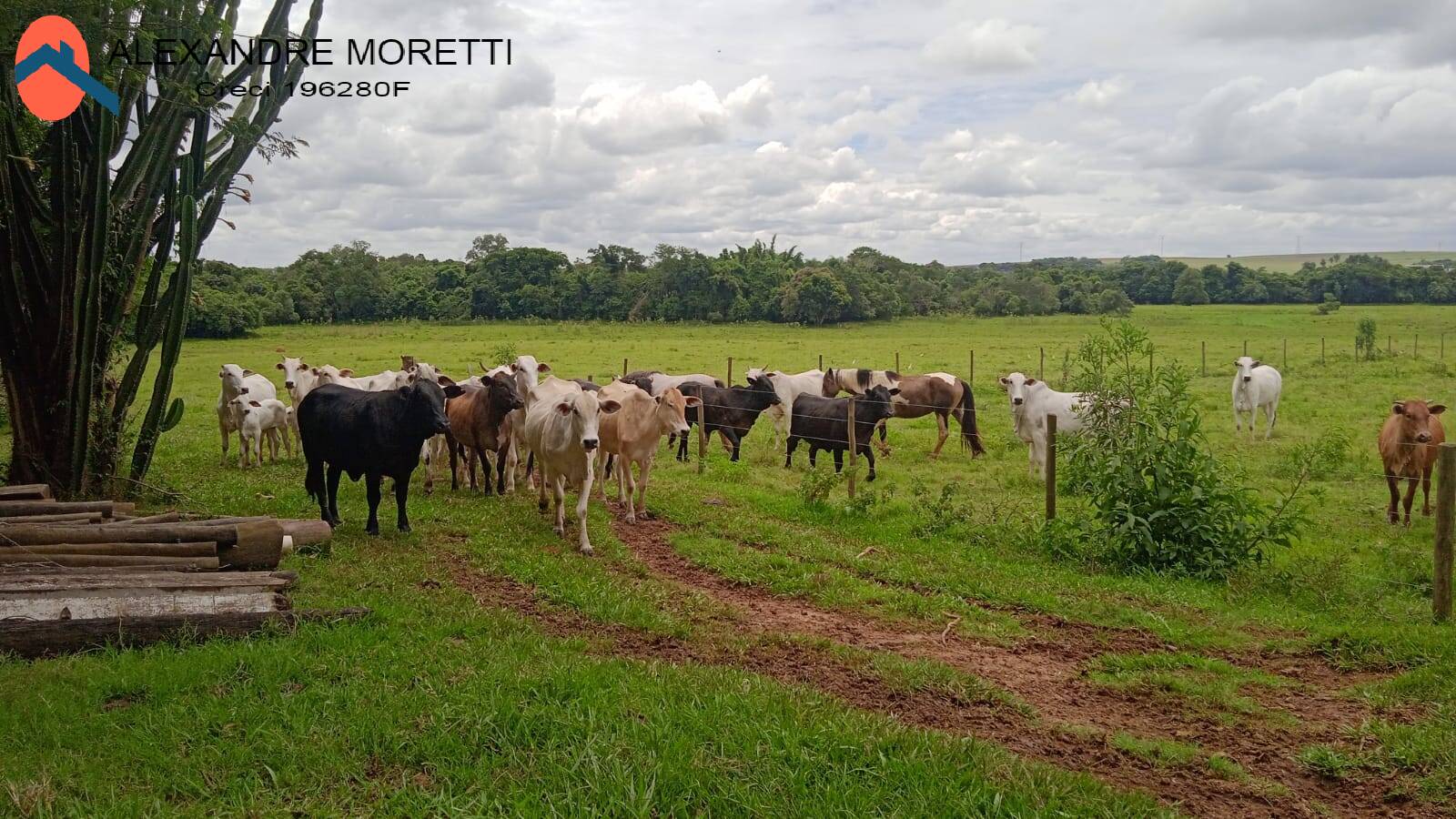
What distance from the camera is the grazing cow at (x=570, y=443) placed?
417 inches

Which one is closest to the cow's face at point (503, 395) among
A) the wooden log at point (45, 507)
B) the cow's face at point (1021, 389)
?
the wooden log at point (45, 507)

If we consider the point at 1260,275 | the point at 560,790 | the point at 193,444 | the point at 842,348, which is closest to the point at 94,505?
the point at 560,790

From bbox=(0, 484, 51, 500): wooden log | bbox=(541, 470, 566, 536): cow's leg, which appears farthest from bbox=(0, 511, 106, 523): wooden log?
bbox=(541, 470, 566, 536): cow's leg

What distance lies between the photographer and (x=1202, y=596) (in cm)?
879

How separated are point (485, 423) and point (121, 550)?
231 inches

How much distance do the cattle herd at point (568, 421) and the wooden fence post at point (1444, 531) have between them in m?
2.97

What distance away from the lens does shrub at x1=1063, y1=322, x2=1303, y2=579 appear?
9656 mm

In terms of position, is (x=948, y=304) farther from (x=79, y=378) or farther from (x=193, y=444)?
(x=79, y=378)

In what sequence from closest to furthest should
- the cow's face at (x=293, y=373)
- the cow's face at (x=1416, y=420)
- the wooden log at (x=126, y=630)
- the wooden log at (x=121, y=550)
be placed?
the wooden log at (x=126, y=630), the wooden log at (x=121, y=550), the cow's face at (x=1416, y=420), the cow's face at (x=293, y=373)

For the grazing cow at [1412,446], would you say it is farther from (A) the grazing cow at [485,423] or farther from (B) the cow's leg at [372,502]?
(B) the cow's leg at [372,502]

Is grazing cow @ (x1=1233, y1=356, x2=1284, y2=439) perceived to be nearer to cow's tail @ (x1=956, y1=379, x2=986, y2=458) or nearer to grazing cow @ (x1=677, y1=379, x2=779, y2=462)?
cow's tail @ (x1=956, y1=379, x2=986, y2=458)

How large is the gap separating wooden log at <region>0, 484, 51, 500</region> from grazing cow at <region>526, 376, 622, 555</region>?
4.91 meters

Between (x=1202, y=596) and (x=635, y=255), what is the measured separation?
230 ft

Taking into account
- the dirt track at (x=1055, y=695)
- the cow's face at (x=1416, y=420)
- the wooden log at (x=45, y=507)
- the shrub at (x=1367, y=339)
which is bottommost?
the dirt track at (x=1055, y=695)
